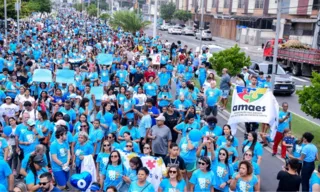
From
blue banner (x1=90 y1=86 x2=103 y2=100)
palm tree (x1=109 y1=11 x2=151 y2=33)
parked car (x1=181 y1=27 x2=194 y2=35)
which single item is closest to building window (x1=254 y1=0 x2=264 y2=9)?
parked car (x1=181 y1=27 x2=194 y2=35)

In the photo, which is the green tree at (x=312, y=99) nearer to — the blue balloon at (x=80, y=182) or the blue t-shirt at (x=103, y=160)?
the blue t-shirt at (x=103, y=160)

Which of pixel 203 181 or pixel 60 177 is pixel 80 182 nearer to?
pixel 203 181

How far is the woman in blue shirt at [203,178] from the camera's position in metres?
6.31

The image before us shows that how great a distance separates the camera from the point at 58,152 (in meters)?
7.64

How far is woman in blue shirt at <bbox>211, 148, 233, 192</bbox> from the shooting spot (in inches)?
271

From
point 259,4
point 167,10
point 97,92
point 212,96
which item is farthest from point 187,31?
point 97,92

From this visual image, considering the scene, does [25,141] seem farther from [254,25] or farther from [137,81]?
[254,25]

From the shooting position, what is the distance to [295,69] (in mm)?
27062

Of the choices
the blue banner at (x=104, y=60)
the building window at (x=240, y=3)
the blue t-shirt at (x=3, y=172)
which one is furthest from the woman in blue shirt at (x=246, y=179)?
the building window at (x=240, y=3)

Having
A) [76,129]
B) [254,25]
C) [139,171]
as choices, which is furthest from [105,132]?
[254,25]

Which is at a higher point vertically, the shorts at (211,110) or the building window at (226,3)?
the building window at (226,3)

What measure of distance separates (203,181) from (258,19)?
47.9 meters

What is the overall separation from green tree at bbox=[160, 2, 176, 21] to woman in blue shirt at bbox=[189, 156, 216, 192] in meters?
64.8

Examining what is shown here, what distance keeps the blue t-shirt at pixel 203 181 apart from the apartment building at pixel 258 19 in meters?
34.0
